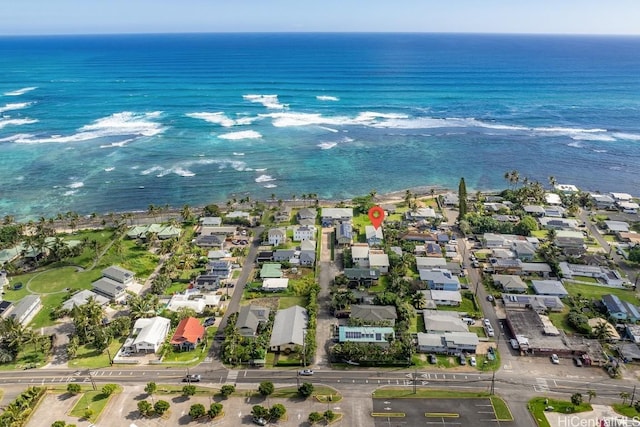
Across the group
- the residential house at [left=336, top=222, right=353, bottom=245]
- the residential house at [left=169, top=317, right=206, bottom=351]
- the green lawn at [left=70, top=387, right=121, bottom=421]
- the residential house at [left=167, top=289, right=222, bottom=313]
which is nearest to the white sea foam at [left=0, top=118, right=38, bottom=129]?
the residential house at [left=167, top=289, right=222, bottom=313]

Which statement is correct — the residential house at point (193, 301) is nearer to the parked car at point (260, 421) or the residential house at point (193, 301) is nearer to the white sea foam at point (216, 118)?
the parked car at point (260, 421)

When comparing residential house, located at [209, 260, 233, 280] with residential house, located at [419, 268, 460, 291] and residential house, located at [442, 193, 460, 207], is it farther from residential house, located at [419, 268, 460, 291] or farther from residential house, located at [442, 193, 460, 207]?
residential house, located at [442, 193, 460, 207]


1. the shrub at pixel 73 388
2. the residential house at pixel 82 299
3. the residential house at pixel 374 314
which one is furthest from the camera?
the residential house at pixel 82 299

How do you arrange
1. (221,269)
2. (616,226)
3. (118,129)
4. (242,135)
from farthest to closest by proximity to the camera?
(118,129) < (242,135) < (616,226) < (221,269)

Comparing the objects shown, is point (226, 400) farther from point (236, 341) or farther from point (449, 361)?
point (449, 361)

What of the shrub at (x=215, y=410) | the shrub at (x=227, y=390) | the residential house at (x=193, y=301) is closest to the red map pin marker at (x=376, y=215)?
the residential house at (x=193, y=301)

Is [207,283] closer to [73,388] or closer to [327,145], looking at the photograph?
[73,388]

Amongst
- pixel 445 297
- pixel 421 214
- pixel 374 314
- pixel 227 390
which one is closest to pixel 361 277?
pixel 374 314
